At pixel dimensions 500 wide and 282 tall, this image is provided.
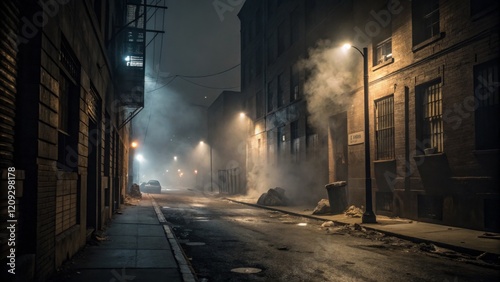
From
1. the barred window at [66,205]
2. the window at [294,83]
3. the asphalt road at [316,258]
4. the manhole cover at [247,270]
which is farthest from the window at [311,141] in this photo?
the barred window at [66,205]

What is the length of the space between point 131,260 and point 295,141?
19990 millimetres

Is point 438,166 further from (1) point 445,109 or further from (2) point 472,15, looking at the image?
(2) point 472,15

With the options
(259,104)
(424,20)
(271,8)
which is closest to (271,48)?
(271,8)

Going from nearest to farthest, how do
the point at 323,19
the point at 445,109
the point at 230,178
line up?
the point at 445,109
the point at 323,19
the point at 230,178

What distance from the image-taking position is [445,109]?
13375 millimetres

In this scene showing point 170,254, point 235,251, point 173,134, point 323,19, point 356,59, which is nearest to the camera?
point 170,254

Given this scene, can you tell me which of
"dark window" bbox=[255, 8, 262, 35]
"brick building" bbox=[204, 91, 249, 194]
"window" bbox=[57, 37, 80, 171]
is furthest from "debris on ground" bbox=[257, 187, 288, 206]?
"dark window" bbox=[255, 8, 262, 35]

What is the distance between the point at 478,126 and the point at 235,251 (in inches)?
330

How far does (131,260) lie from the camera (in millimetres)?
7574

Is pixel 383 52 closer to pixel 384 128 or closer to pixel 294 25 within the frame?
pixel 384 128

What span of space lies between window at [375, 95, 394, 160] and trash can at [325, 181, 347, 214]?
2.02 meters

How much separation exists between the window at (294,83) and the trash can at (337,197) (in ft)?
33.8

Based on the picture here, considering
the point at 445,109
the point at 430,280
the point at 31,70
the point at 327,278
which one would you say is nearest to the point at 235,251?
the point at 327,278

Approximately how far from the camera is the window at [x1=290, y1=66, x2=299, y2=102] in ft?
88.4
